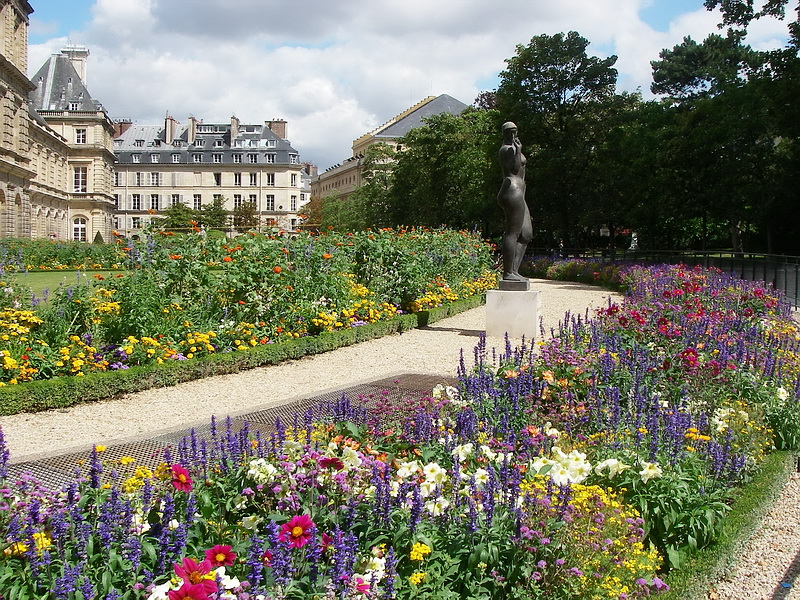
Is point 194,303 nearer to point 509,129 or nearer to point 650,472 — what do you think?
point 509,129

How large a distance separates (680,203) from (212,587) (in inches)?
1117

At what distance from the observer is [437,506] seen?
3.09m

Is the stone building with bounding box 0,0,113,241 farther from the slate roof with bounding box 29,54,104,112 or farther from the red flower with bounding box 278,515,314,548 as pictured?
the red flower with bounding box 278,515,314,548

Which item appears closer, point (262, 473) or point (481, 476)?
point (262, 473)

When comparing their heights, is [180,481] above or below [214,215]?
below

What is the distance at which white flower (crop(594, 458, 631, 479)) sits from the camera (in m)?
3.67

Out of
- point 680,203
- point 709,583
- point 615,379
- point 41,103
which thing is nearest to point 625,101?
point 680,203

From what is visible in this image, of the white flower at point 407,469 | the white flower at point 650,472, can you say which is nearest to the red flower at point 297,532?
the white flower at point 407,469

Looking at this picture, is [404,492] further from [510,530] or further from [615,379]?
[615,379]

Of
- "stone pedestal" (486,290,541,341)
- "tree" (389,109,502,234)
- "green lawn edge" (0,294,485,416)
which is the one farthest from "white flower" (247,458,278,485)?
"tree" (389,109,502,234)

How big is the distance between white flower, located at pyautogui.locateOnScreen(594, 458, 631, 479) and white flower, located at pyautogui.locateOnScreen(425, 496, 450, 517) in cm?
98

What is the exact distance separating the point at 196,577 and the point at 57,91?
7791cm

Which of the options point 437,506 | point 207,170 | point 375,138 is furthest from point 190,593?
point 207,170

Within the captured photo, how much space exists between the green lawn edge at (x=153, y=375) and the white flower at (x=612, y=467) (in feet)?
17.0
